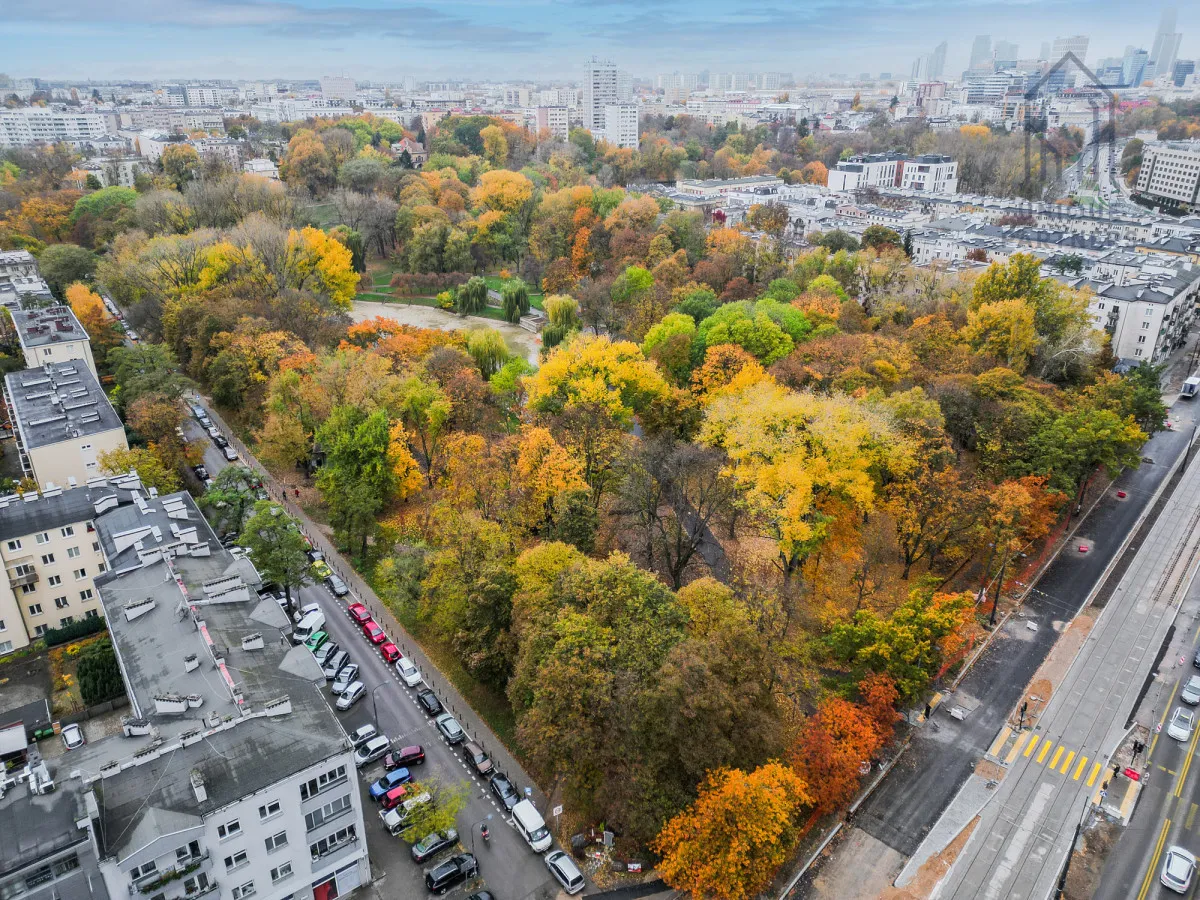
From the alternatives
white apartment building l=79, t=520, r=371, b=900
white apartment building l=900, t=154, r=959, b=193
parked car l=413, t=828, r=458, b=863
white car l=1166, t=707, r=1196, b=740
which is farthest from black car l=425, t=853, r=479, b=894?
white apartment building l=900, t=154, r=959, b=193

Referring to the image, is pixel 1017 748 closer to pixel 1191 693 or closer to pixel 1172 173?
pixel 1191 693

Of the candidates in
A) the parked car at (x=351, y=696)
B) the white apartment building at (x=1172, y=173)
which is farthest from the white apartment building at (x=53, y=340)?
the white apartment building at (x=1172, y=173)

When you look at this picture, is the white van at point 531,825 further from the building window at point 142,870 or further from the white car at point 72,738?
the white car at point 72,738

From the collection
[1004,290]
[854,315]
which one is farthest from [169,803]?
[1004,290]

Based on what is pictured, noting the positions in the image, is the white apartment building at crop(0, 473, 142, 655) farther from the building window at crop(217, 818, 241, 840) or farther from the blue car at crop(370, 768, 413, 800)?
the building window at crop(217, 818, 241, 840)

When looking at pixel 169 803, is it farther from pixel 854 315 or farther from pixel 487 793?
pixel 854 315
